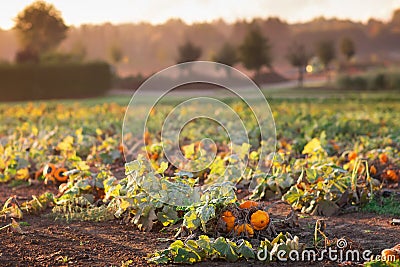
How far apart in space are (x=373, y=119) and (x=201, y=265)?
6.62 metres

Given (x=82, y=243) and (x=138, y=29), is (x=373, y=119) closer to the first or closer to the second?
(x=82, y=243)

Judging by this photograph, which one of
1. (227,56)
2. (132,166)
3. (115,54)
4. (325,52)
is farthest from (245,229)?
(115,54)

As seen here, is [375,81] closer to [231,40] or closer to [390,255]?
[390,255]

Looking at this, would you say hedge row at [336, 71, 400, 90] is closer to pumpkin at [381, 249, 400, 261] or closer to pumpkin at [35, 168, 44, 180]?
pumpkin at [35, 168, 44, 180]

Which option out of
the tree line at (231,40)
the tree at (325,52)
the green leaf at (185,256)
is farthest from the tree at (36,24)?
the green leaf at (185,256)

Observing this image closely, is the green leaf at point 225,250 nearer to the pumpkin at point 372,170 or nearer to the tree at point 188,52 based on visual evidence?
the pumpkin at point 372,170

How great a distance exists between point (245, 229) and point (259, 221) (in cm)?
10

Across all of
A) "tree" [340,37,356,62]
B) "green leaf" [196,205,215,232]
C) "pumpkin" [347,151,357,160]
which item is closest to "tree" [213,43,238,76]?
"tree" [340,37,356,62]

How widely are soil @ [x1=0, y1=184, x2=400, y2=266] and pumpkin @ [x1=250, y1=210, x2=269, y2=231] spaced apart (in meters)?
0.23

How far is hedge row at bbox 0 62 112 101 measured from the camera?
25281 mm

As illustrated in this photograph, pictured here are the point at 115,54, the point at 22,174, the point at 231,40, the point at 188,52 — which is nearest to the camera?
the point at 22,174

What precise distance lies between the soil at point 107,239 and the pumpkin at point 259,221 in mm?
234

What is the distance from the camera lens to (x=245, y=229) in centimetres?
350

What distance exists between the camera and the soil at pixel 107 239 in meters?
3.17
